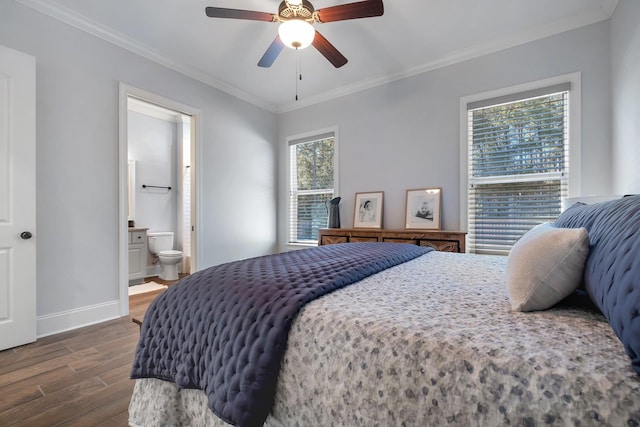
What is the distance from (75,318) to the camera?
2.54 meters

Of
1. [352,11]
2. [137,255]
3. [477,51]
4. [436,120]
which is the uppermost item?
[477,51]

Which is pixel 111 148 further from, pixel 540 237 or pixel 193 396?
pixel 540 237

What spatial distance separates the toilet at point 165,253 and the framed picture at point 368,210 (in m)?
2.83

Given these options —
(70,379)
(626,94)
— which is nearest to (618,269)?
(626,94)

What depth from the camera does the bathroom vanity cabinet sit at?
435 cm

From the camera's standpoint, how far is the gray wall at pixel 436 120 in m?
2.48

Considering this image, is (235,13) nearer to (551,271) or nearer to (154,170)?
(551,271)

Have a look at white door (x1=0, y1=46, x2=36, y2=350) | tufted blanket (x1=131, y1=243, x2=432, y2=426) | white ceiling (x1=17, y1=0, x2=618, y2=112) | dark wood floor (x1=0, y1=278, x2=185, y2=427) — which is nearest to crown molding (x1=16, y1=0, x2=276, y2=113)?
white ceiling (x1=17, y1=0, x2=618, y2=112)

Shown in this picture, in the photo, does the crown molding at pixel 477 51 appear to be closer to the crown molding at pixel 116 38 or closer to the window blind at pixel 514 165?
the window blind at pixel 514 165

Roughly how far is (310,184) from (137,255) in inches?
114

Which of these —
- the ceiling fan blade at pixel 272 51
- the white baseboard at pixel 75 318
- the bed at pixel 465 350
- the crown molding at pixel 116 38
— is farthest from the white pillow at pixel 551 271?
the crown molding at pixel 116 38

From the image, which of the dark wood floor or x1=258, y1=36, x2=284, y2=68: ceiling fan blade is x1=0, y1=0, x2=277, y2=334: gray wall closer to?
the dark wood floor

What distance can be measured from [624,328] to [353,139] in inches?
142

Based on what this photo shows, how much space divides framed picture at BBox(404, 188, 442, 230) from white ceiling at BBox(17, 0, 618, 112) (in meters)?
1.45
